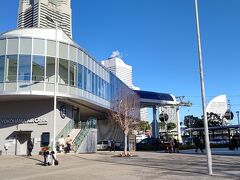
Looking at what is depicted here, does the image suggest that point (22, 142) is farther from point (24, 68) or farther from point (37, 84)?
point (24, 68)

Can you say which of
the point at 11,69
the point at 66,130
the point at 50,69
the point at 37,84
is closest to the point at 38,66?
the point at 50,69

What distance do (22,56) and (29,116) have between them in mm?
6479

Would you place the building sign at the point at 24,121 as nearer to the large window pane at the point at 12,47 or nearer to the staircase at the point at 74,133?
the staircase at the point at 74,133

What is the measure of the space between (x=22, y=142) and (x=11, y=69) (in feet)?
27.0

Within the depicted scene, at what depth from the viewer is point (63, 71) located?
3600cm

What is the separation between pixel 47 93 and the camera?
33531 millimetres

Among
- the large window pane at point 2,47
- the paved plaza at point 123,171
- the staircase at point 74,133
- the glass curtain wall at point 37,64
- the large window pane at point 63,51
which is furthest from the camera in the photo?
the staircase at point 74,133

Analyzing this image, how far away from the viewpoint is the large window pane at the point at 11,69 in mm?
33219

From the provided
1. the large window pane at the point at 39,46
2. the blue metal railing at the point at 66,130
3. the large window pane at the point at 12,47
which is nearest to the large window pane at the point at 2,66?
the large window pane at the point at 12,47

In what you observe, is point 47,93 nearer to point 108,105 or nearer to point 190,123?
point 108,105

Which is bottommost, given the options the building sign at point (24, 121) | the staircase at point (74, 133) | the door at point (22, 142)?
the door at point (22, 142)

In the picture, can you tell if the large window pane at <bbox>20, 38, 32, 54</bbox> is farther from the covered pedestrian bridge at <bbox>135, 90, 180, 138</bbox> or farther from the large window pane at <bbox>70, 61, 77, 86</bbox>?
the covered pedestrian bridge at <bbox>135, 90, 180, 138</bbox>

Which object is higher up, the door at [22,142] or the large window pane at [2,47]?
the large window pane at [2,47]

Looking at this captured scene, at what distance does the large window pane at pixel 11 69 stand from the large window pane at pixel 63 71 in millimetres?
4646
